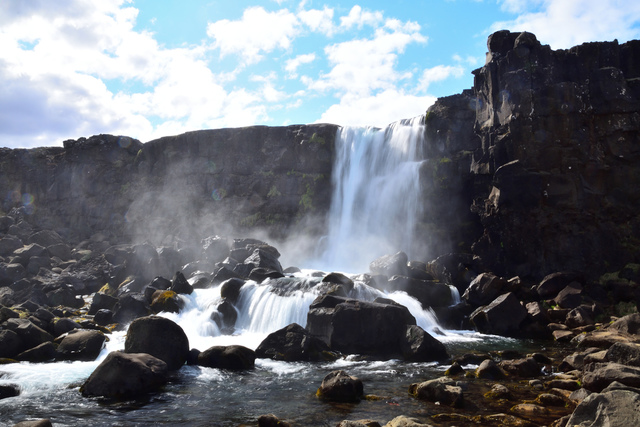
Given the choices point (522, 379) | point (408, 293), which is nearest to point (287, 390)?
point (522, 379)

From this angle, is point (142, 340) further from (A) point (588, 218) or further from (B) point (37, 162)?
(B) point (37, 162)

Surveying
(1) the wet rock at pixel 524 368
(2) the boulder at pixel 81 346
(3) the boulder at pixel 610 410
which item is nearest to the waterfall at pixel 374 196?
(2) the boulder at pixel 81 346

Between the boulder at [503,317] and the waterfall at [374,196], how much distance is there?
1473 cm

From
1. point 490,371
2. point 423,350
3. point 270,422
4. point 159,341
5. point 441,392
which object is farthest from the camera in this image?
point 423,350

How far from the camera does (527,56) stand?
30.8 m

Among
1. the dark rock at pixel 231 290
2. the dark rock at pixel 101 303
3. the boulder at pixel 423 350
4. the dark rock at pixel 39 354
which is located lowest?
the dark rock at pixel 39 354

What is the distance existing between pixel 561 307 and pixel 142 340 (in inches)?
826

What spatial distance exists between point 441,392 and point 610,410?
4.39 meters

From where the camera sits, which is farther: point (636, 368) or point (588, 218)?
point (588, 218)

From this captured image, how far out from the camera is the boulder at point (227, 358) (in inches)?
622

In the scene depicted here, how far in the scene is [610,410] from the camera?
7.75m

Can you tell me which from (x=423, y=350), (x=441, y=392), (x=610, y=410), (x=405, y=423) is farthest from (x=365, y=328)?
(x=610, y=410)

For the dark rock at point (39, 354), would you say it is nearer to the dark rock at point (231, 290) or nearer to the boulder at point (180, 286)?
the dark rock at point (231, 290)

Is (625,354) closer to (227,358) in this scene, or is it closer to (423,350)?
(423,350)
